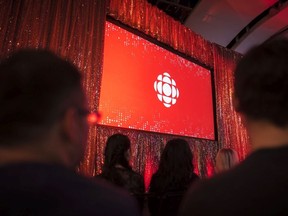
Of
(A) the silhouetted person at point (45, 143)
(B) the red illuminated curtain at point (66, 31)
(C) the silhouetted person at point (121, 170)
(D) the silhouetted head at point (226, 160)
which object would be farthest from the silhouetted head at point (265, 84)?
(B) the red illuminated curtain at point (66, 31)

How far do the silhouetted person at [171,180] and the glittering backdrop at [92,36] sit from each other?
4.39 feet

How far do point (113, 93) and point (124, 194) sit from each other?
10.2ft

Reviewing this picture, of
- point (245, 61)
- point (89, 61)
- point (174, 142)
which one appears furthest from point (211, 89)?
point (245, 61)

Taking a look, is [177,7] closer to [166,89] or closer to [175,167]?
[166,89]

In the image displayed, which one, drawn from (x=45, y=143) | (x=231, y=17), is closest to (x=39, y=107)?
(x=45, y=143)

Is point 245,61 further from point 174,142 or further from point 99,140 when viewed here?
point 99,140

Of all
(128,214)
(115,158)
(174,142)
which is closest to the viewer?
(128,214)

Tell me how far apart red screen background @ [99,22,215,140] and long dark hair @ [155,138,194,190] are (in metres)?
1.52

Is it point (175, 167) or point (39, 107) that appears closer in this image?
point (39, 107)

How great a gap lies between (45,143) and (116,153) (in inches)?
59.2

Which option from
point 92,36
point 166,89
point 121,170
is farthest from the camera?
point 166,89

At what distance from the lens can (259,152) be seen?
662 millimetres

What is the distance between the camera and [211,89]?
18.2ft

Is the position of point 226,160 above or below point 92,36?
below
